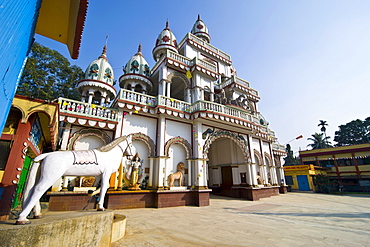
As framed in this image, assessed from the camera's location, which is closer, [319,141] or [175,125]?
[175,125]

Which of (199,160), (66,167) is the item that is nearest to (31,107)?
(66,167)

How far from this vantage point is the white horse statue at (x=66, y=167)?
312 cm

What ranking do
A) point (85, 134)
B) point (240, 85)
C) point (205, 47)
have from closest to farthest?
point (85, 134) → point (240, 85) → point (205, 47)

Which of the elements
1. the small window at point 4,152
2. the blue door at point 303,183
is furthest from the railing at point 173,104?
the blue door at point 303,183

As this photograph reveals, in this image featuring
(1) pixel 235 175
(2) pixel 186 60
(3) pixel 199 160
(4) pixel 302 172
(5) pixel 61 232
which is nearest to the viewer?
(5) pixel 61 232

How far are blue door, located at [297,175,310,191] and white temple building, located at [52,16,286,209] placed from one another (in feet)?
30.3

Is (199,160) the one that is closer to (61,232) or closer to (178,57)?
(178,57)

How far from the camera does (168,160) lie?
11688mm

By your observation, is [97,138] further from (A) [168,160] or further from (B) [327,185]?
(B) [327,185]

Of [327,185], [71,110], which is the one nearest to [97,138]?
[71,110]

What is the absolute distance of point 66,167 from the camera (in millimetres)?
3742

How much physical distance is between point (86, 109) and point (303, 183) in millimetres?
30110

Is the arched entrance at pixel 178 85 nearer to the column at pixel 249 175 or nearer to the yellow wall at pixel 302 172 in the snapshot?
the column at pixel 249 175

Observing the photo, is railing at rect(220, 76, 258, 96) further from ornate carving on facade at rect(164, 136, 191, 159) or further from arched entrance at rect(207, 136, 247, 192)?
ornate carving on facade at rect(164, 136, 191, 159)
